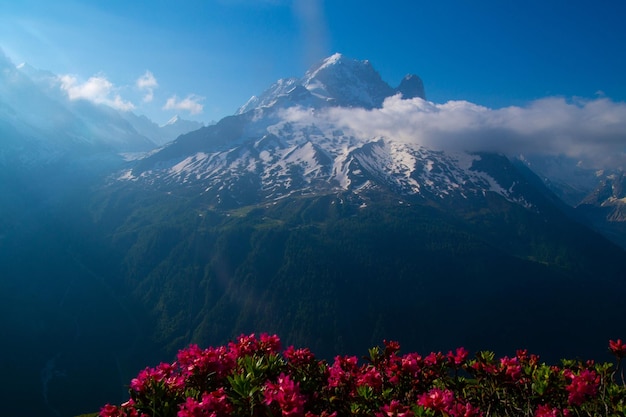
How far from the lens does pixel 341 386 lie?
10156mm

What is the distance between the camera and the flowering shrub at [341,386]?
23.2ft

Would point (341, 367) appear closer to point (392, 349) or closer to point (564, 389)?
point (392, 349)

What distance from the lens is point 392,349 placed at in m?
12.0

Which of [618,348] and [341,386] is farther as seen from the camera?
[618,348]

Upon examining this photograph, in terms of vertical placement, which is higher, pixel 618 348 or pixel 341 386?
pixel 618 348

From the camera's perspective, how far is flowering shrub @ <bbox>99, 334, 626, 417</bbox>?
708cm

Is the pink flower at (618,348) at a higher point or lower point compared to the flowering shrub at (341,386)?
higher

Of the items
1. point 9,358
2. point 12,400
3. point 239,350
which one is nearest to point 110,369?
point 12,400

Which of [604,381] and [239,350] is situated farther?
[604,381]

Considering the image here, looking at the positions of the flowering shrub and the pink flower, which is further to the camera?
the pink flower

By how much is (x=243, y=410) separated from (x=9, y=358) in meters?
256

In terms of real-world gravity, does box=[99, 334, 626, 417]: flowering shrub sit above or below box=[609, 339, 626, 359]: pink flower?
below

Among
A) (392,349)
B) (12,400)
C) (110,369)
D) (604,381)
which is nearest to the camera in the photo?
(604,381)

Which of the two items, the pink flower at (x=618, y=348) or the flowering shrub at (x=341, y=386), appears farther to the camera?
the pink flower at (x=618, y=348)
